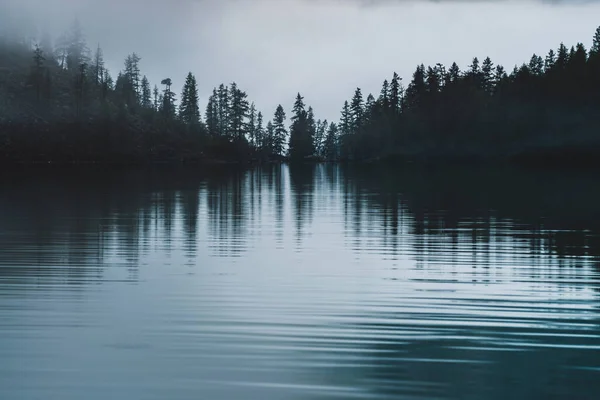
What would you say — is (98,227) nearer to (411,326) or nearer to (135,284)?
(135,284)

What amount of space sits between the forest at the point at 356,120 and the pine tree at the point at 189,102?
0.32m

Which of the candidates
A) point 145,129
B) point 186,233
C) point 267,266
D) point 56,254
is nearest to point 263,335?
point 267,266

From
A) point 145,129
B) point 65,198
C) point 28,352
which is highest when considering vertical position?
point 145,129

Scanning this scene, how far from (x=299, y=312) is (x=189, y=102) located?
186901mm

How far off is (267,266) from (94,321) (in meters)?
6.57

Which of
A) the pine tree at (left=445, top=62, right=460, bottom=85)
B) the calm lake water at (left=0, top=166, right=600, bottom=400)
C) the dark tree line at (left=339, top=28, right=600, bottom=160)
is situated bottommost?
the calm lake water at (left=0, top=166, right=600, bottom=400)

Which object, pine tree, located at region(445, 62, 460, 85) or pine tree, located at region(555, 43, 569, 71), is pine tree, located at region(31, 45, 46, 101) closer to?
pine tree, located at region(445, 62, 460, 85)

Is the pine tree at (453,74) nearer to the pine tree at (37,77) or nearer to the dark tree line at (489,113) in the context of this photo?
the dark tree line at (489,113)

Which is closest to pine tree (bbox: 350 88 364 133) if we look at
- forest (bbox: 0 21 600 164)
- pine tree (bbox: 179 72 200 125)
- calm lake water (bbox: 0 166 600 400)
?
forest (bbox: 0 21 600 164)

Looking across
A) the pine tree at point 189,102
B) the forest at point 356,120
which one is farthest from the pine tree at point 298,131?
the pine tree at point 189,102

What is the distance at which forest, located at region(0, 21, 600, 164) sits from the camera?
136875 millimetres

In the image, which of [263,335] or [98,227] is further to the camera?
[98,227]

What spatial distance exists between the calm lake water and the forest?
109139 millimetres

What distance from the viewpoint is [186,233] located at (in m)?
→ 25.0
